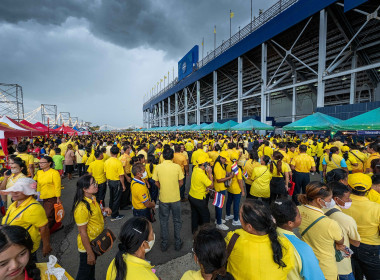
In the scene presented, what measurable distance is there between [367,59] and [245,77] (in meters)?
13.4

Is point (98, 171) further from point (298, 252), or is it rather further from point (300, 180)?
point (300, 180)

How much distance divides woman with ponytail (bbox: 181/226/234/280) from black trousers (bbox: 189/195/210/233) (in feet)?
7.29

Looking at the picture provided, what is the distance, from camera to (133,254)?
1286 millimetres

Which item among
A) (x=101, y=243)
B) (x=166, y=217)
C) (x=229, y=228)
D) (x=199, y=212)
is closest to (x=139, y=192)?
(x=166, y=217)

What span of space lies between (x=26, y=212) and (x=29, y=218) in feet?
0.26

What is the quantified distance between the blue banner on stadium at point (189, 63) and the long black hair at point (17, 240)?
32.0m

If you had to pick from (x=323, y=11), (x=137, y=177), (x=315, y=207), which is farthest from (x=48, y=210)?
(x=323, y=11)

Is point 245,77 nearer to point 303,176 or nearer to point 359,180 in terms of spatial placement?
point 303,176

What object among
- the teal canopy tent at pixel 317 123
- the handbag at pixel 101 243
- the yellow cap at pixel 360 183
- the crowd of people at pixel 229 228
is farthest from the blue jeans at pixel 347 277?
the teal canopy tent at pixel 317 123

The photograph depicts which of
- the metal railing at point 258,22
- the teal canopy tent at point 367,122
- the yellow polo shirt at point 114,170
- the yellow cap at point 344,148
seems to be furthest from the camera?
the metal railing at point 258,22

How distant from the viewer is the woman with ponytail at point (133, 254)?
3.81 ft

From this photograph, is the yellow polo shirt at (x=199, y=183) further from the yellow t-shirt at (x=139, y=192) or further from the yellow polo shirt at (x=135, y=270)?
the yellow polo shirt at (x=135, y=270)

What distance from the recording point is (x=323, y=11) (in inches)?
473

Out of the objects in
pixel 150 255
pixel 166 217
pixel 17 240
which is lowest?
pixel 150 255
